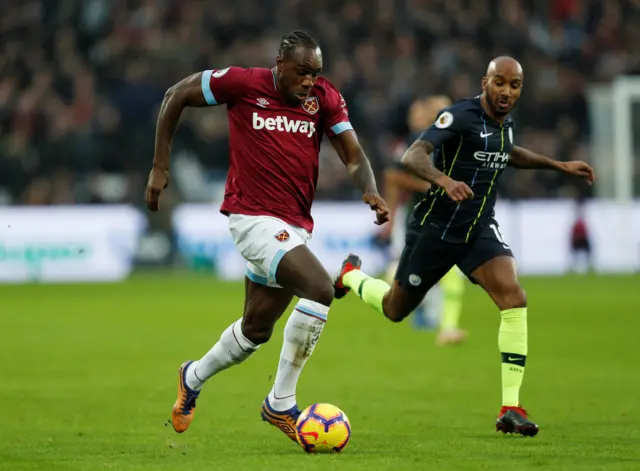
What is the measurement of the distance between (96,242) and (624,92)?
423 inches

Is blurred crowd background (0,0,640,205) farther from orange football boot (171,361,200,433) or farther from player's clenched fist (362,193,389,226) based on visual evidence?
player's clenched fist (362,193,389,226)

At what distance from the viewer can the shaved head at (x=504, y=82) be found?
25.7ft

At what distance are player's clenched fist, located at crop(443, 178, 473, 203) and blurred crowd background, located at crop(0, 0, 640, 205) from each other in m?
14.9

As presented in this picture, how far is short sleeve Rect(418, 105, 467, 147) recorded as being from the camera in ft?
26.3

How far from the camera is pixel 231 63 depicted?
25219 mm

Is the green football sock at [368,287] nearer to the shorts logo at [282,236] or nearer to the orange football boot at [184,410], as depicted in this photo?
the orange football boot at [184,410]

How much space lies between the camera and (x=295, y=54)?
691cm

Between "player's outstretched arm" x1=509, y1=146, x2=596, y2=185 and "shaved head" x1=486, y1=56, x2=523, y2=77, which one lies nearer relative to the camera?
"shaved head" x1=486, y1=56, x2=523, y2=77

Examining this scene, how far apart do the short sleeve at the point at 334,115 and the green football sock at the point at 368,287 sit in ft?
7.27

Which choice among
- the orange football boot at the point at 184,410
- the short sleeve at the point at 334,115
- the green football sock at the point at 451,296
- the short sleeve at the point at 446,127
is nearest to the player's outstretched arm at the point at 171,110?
the short sleeve at the point at 334,115

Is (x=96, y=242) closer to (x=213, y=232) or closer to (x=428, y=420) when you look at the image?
(x=213, y=232)

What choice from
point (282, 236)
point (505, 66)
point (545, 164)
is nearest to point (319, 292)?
point (282, 236)

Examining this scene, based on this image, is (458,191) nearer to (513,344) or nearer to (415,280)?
(513,344)

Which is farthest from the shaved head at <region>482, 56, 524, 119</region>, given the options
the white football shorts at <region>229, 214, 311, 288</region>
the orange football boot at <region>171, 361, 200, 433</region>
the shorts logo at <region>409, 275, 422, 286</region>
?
the orange football boot at <region>171, 361, 200, 433</region>
